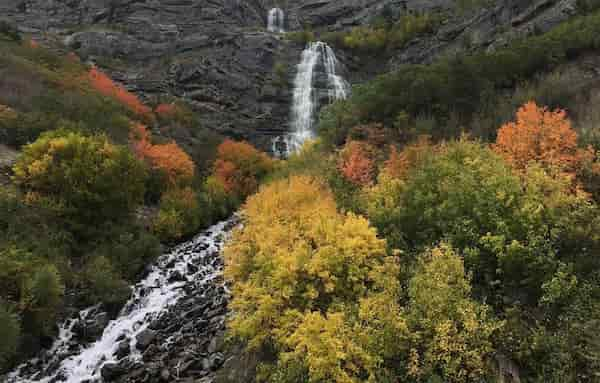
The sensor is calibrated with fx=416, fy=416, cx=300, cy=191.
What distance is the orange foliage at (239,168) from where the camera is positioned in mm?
35094

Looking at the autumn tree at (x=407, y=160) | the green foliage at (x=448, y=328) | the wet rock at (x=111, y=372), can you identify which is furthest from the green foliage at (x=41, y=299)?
the green foliage at (x=448, y=328)

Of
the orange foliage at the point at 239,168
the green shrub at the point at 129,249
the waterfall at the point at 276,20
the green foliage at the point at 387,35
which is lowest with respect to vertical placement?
the green shrub at the point at 129,249

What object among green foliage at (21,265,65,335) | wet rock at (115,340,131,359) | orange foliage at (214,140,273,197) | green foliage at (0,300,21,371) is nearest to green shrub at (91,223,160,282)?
green foliage at (21,265,65,335)

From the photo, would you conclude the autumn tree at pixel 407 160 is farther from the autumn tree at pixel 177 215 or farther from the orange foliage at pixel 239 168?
the orange foliage at pixel 239 168

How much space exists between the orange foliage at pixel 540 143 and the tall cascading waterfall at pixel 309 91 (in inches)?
1354

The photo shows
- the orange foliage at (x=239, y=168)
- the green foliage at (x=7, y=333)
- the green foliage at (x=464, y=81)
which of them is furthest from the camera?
the orange foliage at (x=239, y=168)

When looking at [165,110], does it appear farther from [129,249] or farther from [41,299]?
[41,299]

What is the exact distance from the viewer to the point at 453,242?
388 inches

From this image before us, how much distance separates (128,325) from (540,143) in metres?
15.8

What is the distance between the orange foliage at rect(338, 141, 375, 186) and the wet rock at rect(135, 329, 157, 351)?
8961 mm

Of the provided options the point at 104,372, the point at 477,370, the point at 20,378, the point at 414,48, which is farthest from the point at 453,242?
the point at 414,48

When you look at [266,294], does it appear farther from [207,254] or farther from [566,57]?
[566,57]

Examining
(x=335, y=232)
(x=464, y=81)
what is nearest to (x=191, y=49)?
(x=464, y=81)

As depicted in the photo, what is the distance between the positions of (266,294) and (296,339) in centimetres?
152
